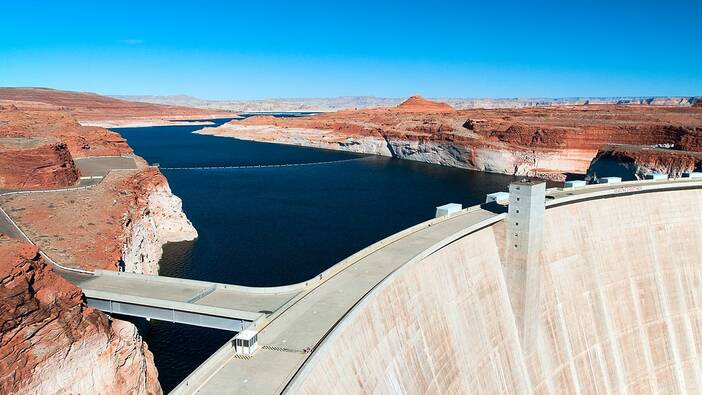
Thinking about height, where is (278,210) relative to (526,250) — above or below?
below

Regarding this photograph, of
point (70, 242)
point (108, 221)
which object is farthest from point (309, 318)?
point (108, 221)

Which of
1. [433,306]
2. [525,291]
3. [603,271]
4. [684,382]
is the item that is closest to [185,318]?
[433,306]

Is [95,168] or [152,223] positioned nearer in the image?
[152,223]

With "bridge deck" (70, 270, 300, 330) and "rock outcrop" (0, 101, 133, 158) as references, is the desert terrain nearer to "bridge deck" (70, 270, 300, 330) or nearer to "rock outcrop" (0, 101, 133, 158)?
"rock outcrop" (0, 101, 133, 158)

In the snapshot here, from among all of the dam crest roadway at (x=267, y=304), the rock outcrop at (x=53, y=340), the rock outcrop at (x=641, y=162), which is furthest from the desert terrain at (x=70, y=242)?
the rock outcrop at (x=641, y=162)

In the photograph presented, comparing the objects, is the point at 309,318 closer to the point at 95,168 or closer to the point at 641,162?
the point at 95,168

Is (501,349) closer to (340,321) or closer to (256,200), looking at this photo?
(340,321)
